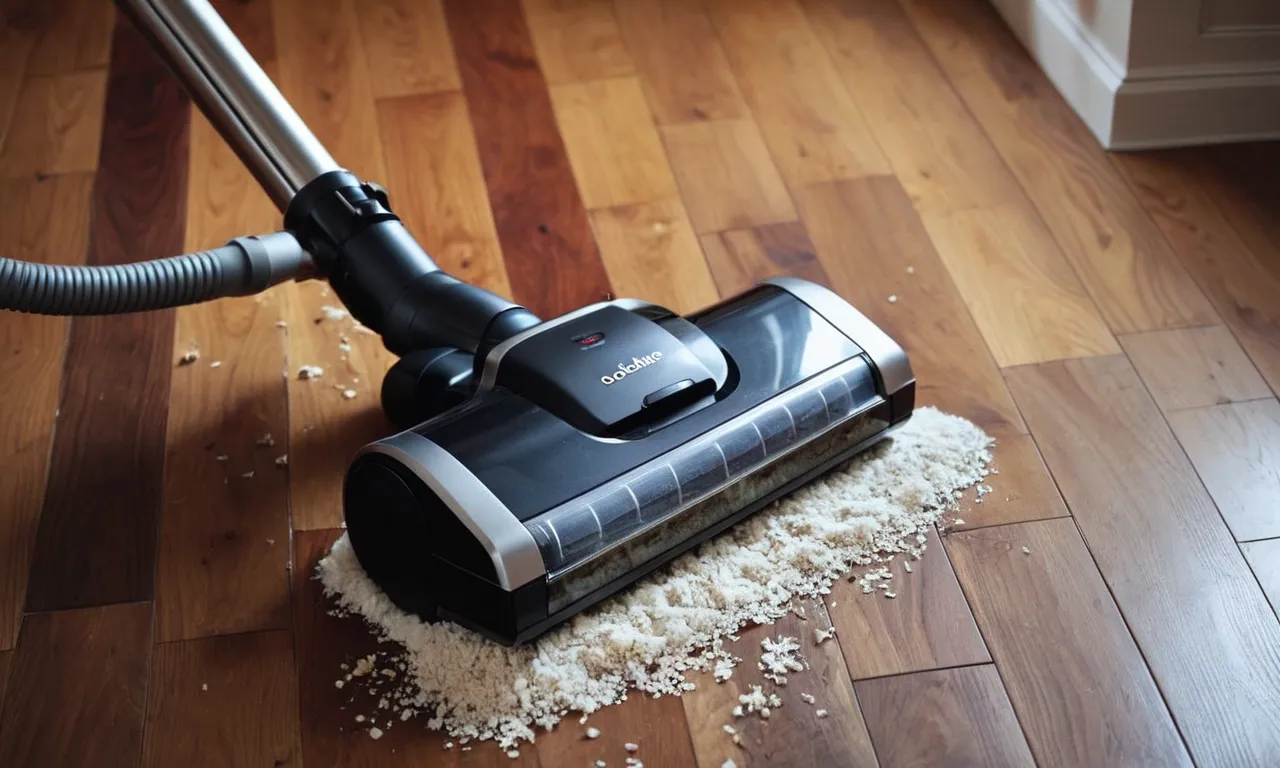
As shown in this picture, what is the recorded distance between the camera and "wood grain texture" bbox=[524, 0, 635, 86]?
7.49 ft

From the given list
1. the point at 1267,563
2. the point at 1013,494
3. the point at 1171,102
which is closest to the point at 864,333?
the point at 1013,494

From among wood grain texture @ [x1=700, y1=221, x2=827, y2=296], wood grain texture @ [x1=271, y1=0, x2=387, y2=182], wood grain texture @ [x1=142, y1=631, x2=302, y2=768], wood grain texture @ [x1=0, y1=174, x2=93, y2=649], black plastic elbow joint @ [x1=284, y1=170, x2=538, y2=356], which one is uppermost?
black plastic elbow joint @ [x1=284, y1=170, x2=538, y2=356]

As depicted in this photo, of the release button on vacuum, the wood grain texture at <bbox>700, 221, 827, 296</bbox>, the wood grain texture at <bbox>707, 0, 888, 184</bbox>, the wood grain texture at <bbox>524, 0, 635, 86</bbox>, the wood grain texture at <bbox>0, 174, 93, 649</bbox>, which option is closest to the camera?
the release button on vacuum

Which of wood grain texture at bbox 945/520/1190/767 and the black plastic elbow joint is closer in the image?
wood grain texture at bbox 945/520/1190/767

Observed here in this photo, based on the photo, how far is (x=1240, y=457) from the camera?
1493mm

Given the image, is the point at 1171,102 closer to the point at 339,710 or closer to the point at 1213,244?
the point at 1213,244

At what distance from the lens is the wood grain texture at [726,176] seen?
76.1 inches

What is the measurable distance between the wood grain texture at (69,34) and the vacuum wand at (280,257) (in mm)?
781

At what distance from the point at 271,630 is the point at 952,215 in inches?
42.8

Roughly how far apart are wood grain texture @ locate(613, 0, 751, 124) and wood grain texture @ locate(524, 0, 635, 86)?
2 cm

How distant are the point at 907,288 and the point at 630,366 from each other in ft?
1.90

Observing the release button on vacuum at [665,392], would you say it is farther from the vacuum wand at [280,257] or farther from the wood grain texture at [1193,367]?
the wood grain texture at [1193,367]

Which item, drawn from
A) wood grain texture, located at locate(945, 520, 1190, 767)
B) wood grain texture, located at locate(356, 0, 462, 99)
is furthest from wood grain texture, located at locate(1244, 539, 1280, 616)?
wood grain texture, located at locate(356, 0, 462, 99)

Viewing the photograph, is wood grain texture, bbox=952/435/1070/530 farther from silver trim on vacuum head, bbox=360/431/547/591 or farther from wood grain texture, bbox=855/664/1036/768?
silver trim on vacuum head, bbox=360/431/547/591
